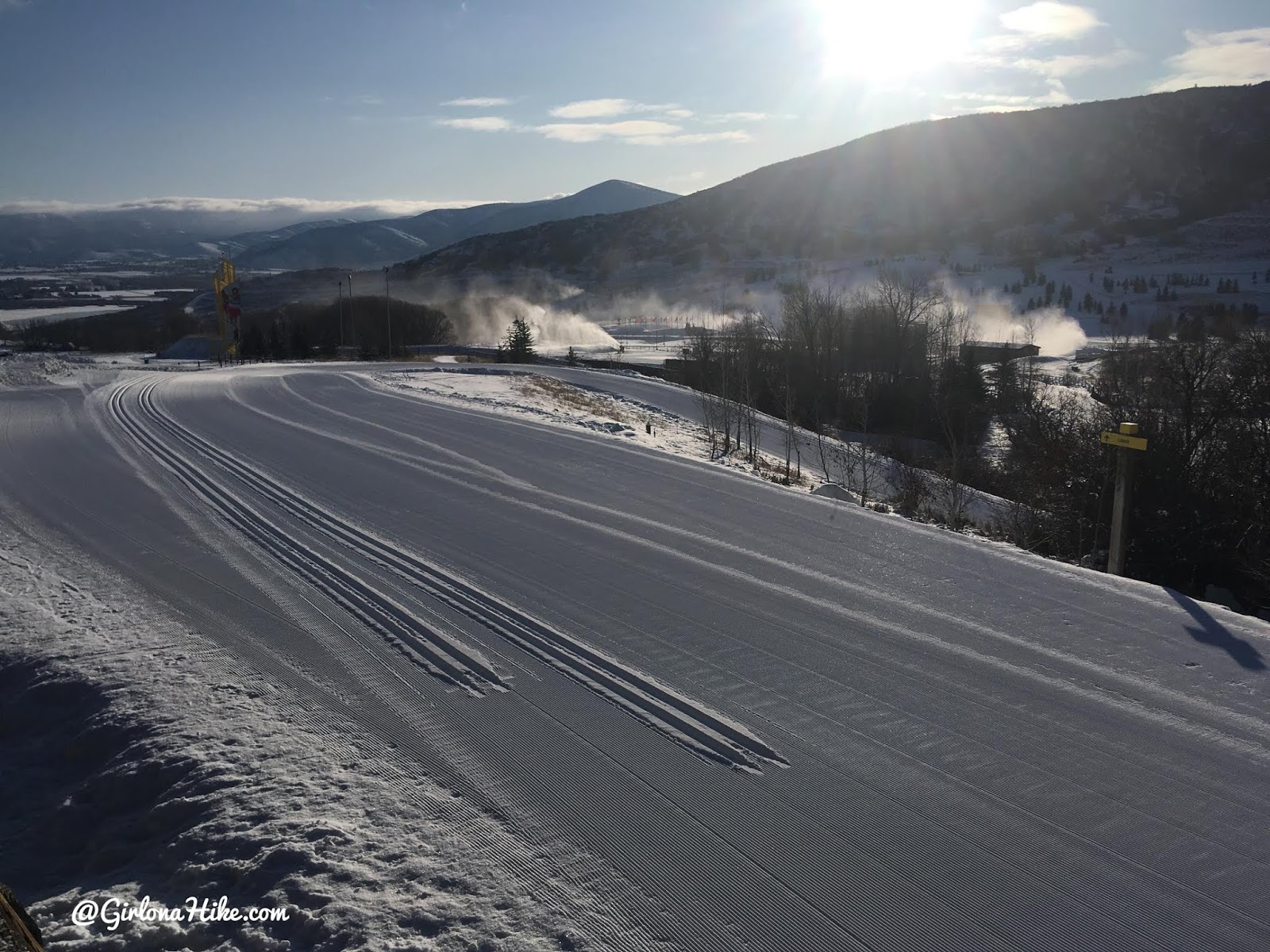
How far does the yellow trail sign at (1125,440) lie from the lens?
25.4ft

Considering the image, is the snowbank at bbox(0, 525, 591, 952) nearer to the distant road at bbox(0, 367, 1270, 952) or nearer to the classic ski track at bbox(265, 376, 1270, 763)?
the distant road at bbox(0, 367, 1270, 952)


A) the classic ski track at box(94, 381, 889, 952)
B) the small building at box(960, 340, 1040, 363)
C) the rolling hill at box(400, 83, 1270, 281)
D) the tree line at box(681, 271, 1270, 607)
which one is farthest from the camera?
the rolling hill at box(400, 83, 1270, 281)

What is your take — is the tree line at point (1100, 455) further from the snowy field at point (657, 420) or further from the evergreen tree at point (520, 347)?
the evergreen tree at point (520, 347)

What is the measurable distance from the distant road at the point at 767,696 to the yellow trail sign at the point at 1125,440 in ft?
5.02

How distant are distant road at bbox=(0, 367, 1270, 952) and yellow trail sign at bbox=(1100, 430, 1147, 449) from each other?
153cm

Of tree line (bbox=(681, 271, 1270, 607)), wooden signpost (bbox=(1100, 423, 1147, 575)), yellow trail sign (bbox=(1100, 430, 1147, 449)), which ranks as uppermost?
yellow trail sign (bbox=(1100, 430, 1147, 449))

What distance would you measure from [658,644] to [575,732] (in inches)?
49.2

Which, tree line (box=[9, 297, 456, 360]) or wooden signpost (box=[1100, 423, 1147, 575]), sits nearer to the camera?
wooden signpost (box=[1100, 423, 1147, 575])

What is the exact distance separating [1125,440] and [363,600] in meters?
6.66

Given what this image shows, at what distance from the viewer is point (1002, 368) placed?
1634 inches

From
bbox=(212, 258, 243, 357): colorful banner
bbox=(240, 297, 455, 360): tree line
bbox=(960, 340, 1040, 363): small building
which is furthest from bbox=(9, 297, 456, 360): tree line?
bbox=(960, 340, 1040, 363): small building

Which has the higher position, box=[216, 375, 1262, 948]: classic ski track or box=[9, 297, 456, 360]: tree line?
box=[9, 297, 456, 360]: tree line

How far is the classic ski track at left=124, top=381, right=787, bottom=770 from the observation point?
15.2ft

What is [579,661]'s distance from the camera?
560cm
